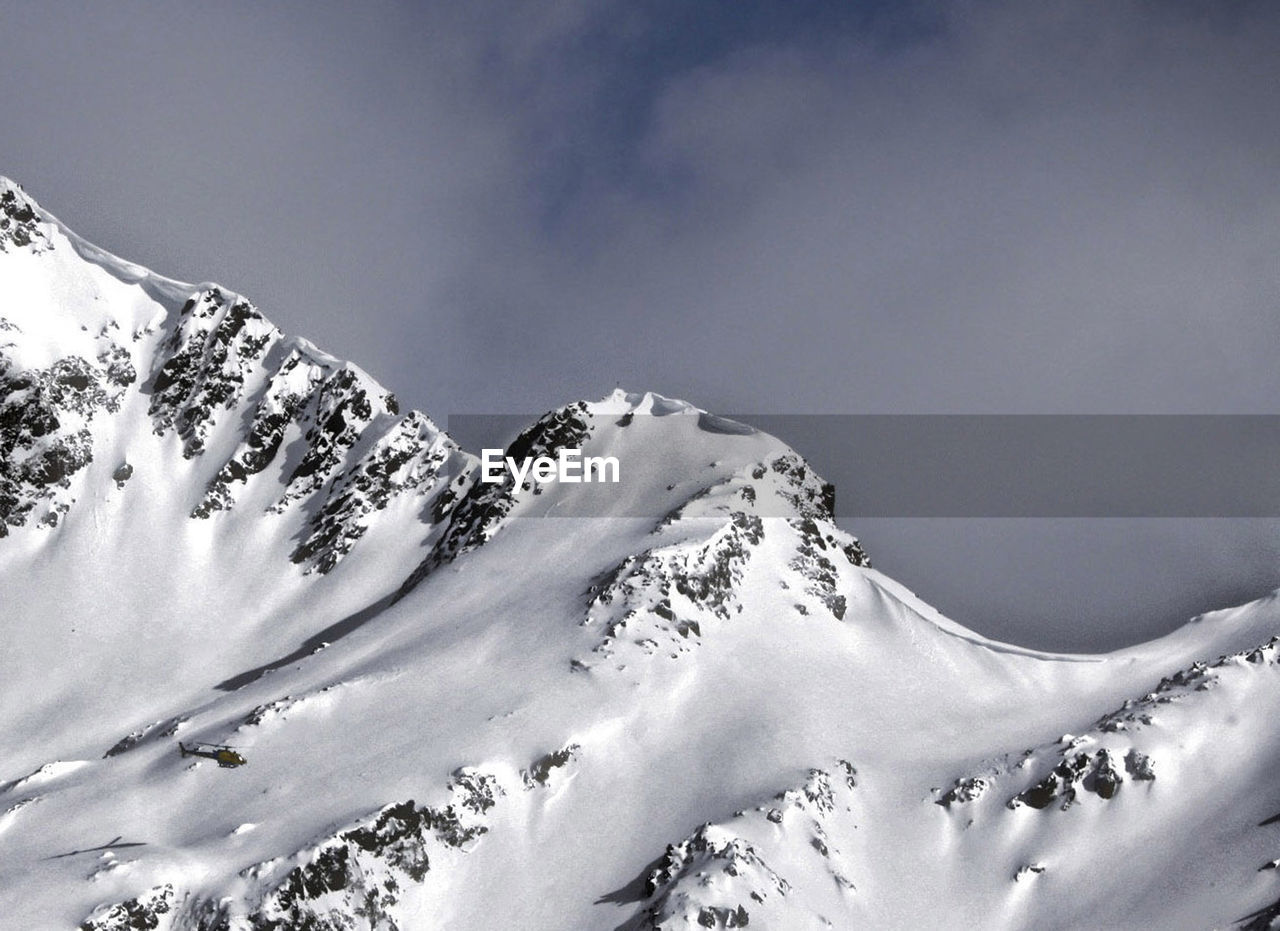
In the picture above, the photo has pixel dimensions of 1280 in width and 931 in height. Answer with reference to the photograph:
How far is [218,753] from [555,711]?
29.3 metres

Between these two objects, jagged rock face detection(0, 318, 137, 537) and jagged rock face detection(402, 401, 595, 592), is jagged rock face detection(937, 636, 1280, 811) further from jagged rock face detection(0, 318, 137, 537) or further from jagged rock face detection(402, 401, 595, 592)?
jagged rock face detection(0, 318, 137, 537)

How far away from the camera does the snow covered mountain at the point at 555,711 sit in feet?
329

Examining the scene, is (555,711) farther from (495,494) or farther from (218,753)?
(495,494)

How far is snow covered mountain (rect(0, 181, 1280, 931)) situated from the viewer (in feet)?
329

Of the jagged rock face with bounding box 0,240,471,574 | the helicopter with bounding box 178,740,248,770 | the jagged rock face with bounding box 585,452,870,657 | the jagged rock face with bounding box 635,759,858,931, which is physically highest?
the jagged rock face with bounding box 0,240,471,574

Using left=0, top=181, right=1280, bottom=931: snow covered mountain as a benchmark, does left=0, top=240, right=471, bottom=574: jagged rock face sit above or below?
above

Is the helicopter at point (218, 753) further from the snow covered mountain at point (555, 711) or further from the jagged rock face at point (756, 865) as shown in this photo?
the jagged rock face at point (756, 865)

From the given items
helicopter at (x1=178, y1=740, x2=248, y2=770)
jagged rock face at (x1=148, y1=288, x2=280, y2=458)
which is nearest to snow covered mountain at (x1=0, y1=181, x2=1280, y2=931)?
helicopter at (x1=178, y1=740, x2=248, y2=770)

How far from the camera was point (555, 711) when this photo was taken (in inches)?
4626

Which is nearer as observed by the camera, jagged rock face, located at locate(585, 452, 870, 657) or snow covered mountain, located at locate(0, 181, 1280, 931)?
snow covered mountain, located at locate(0, 181, 1280, 931)

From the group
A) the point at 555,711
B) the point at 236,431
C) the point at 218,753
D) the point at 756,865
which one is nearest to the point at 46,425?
the point at 236,431

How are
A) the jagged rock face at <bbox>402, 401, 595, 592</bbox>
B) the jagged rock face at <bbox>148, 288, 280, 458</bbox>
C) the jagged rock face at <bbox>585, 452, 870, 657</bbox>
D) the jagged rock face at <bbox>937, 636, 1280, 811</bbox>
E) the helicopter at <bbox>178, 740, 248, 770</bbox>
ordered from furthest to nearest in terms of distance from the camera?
the jagged rock face at <bbox>148, 288, 280, 458</bbox>, the jagged rock face at <bbox>402, 401, 595, 592</bbox>, the jagged rock face at <bbox>585, 452, 870, 657</bbox>, the helicopter at <bbox>178, 740, 248, 770</bbox>, the jagged rock face at <bbox>937, 636, 1280, 811</bbox>

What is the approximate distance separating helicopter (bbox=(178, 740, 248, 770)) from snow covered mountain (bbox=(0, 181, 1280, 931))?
134 cm

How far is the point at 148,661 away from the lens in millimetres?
154875
